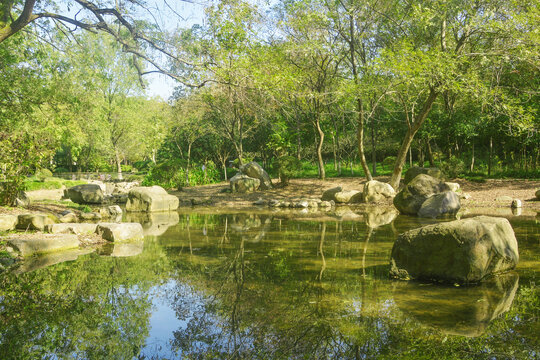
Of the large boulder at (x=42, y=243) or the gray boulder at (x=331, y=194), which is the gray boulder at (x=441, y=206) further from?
the large boulder at (x=42, y=243)

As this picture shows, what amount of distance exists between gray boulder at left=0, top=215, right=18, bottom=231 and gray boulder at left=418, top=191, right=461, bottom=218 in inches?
463

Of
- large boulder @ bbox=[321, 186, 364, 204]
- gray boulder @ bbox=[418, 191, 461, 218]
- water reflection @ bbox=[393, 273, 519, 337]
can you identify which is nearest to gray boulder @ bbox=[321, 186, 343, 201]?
large boulder @ bbox=[321, 186, 364, 204]

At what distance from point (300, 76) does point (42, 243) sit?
466 inches

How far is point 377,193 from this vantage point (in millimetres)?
17656

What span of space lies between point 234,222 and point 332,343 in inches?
384

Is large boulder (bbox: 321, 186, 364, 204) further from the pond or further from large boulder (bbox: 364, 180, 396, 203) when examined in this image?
the pond

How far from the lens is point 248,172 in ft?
78.1

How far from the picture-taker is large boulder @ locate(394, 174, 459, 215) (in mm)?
14117

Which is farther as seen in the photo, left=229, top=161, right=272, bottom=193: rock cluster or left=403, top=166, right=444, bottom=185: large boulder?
left=229, top=161, right=272, bottom=193: rock cluster

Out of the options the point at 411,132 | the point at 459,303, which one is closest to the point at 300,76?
the point at 411,132

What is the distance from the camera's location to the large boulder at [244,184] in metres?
22.6

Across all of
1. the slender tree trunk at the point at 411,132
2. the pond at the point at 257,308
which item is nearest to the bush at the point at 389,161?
the slender tree trunk at the point at 411,132

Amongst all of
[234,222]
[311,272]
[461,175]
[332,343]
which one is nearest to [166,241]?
[234,222]

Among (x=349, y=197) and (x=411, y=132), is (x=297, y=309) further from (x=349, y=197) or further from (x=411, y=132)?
(x=411, y=132)
